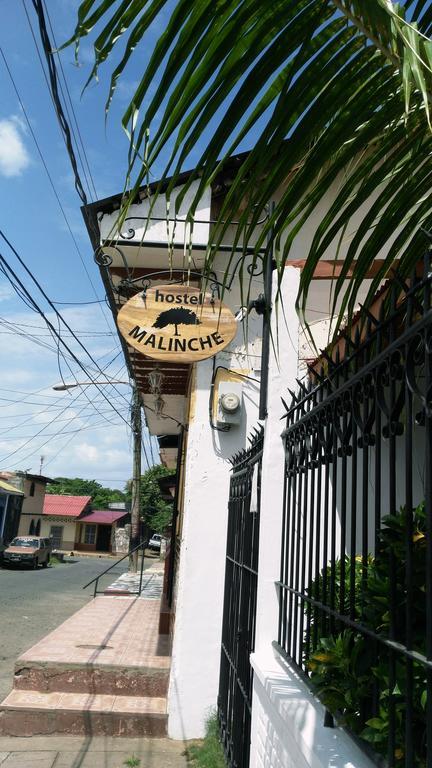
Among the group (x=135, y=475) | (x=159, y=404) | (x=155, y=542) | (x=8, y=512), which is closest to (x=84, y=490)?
(x=155, y=542)

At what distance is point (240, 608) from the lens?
448 cm

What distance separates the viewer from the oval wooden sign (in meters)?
5.77

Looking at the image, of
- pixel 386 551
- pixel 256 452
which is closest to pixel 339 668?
pixel 386 551

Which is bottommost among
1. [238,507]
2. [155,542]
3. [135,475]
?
[238,507]

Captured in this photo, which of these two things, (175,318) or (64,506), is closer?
(175,318)

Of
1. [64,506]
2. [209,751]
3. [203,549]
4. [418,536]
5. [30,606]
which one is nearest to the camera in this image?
[418,536]

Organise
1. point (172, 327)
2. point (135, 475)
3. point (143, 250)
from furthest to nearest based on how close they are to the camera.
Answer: point (135, 475) < point (143, 250) < point (172, 327)

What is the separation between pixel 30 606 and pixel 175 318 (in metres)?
14.3

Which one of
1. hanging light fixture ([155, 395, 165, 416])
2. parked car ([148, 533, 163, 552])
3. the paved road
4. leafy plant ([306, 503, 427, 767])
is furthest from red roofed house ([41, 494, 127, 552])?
leafy plant ([306, 503, 427, 767])

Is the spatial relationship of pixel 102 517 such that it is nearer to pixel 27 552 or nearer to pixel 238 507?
pixel 27 552

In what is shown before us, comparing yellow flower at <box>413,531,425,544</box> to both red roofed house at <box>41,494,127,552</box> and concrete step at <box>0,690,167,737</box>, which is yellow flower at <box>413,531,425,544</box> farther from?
red roofed house at <box>41,494,127,552</box>

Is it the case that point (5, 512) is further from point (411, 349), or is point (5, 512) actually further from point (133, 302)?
point (411, 349)

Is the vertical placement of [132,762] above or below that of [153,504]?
below

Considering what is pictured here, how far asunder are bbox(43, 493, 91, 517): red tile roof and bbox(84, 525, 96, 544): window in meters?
2.29
